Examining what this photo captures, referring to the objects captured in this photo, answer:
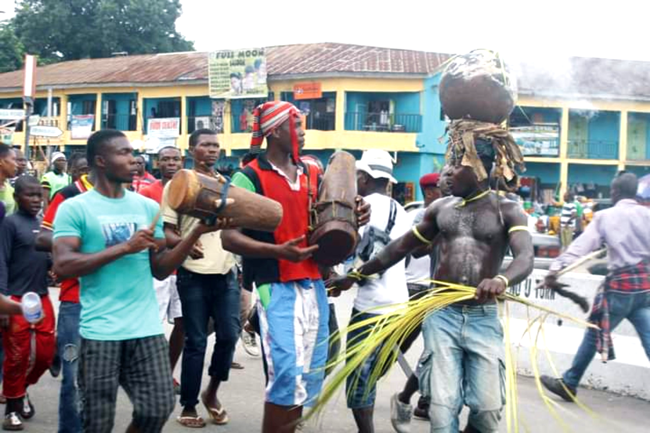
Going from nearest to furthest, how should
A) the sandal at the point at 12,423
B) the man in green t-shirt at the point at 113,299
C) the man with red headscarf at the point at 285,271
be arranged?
the man in green t-shirt at the point at 113,299 → the man with red headscarf at the point at 285,271 → the sandal at the point at 12,423

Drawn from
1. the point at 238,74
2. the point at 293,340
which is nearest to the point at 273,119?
the point at 293,340

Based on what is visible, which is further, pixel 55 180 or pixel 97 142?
pixel 55 180

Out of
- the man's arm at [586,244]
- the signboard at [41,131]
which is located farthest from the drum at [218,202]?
the signboard at [41,131]

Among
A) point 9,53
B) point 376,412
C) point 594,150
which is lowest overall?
point 376,412

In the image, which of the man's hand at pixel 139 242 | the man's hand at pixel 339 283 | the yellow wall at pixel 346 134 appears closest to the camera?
the man's hand at pixel 139 242

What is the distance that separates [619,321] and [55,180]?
961 cm

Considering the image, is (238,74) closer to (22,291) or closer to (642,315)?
(642,315)

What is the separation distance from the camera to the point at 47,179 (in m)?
14.2

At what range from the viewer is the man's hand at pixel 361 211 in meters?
5.13

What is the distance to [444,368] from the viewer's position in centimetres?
494

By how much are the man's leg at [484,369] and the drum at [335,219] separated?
0.75 meters

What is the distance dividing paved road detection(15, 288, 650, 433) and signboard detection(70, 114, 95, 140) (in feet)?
126

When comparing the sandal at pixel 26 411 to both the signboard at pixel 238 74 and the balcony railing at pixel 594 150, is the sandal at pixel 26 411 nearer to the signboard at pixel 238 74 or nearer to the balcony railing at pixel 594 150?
the signboard at pixel 238 74

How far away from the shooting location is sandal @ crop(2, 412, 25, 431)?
20.7 feet
